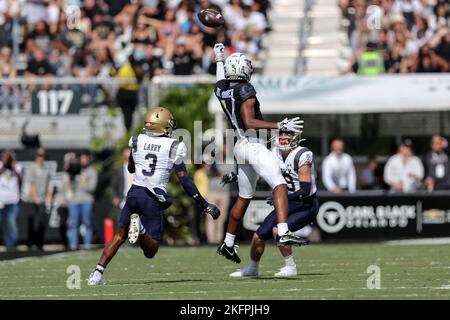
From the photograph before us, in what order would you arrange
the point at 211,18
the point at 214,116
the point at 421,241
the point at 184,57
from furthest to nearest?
the point at 184,57, the point at 214,116, the point at 421,241, the point at 211,18

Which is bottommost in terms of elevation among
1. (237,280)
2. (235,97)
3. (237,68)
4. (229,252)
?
(237,280)

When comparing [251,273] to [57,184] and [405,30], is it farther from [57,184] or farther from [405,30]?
[405,30]

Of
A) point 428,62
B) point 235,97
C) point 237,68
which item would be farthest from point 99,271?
point 428,62

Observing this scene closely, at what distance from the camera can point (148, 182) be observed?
1251cm

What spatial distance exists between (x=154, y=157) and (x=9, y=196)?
363 inches

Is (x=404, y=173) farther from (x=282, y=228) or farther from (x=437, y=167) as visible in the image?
(x=282, y=228)

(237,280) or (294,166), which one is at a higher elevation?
(294,166)

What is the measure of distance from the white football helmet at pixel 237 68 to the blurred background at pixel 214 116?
315 inches

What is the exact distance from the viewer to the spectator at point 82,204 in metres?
21.0

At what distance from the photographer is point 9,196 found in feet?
69.6

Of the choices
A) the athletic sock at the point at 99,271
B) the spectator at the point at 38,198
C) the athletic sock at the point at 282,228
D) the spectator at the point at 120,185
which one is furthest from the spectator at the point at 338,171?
the athletic sock at the point at 99,271

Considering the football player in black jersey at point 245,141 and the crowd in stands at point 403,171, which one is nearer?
the football player in black jersey at point 245,141

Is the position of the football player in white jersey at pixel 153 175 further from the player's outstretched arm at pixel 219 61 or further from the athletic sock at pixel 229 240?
the player's outstretched arm at pixel 219 61
